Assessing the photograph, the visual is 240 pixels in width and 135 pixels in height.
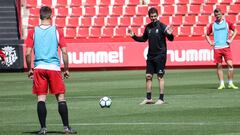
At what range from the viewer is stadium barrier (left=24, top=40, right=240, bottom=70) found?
3403cm

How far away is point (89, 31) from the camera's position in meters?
37.9

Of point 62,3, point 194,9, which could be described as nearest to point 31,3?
point 62,3

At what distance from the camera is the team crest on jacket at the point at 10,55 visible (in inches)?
1318

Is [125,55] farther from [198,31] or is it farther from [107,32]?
[198,31]

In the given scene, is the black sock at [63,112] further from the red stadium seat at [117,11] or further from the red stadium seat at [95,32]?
the red stadium seat at [117,11]

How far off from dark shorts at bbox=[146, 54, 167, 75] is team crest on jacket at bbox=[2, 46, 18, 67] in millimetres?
15330

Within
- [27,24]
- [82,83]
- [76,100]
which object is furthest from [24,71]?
[76,100]

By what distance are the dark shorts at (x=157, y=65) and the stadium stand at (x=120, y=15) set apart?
61.6ft

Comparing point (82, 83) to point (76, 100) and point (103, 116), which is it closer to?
point (76, 100)

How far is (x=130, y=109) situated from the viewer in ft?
56.9

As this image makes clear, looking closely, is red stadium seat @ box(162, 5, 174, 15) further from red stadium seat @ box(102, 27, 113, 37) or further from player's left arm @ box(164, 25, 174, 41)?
player's left arm @ box(164, 25, 174, 41)

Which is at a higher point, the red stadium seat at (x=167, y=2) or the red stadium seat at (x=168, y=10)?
the red stadium seat at (x=167, y=2)

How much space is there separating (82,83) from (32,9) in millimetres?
12404

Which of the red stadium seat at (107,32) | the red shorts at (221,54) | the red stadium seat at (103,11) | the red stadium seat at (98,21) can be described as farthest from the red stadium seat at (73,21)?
the red shorts at (221,54)
